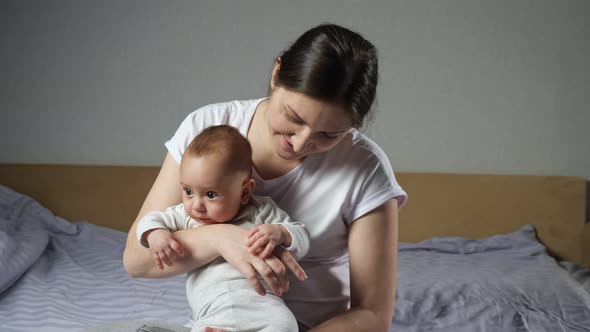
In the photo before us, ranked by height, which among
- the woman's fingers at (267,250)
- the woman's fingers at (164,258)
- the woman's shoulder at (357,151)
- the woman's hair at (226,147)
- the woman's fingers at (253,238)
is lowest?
the woman's fingers at (164,258)

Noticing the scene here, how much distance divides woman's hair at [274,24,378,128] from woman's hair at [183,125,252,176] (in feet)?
0.42

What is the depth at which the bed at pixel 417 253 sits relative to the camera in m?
1.97

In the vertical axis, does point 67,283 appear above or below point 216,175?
below

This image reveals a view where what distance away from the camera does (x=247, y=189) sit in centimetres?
114

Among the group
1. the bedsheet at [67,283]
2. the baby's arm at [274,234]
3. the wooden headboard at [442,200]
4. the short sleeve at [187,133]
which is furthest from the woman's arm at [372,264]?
the wooden headboard at [442,200]

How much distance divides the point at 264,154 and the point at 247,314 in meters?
0.36

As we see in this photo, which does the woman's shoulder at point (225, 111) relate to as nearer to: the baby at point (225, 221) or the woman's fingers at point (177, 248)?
the baby at point (225, 221)

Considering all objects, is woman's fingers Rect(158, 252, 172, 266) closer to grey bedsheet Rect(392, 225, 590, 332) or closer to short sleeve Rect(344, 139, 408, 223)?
short sleeve Rect(344, 139, 408, 223)

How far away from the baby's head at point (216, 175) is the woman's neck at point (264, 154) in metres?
0.09

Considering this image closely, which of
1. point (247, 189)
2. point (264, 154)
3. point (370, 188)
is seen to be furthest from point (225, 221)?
point (370, 188)

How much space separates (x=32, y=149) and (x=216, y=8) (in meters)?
1.14

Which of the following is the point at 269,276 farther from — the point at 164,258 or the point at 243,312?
the point at 164,258

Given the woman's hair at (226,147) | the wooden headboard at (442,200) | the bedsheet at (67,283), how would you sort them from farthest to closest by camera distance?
the wooden headboard at (442,200), the bedsheet at (67,283), the woman's hair at (226,147)

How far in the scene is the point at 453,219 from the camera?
9.64 feet
